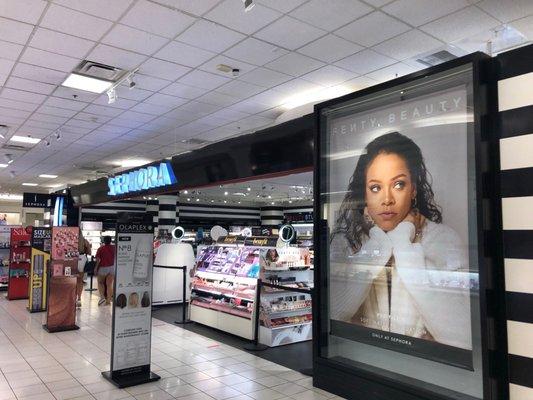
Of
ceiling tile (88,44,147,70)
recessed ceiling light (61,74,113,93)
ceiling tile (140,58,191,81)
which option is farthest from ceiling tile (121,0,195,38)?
recessed ceiling light (61,74,113,93)

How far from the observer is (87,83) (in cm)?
625

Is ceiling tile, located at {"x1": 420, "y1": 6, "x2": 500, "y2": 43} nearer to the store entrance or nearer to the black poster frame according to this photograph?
the black poster frame

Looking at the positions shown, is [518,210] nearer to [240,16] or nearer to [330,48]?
[240,16]

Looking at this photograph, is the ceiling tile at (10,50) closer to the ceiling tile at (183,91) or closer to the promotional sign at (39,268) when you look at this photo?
the ceiling tile at (183,91)

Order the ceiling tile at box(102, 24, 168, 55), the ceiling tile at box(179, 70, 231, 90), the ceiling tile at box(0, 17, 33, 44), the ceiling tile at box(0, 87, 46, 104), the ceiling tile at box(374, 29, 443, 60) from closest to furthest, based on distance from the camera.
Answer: the ceiling tile at box(0, 17, 33, 44) → the ceiling tile at box(102, 24, 168, 55) → the ceiling tile at box(374, 29, 443, 60) → the ceiling tile at box(179, 70, 231, 90) → the ceiling tile at box(0, 87, 46, 104)

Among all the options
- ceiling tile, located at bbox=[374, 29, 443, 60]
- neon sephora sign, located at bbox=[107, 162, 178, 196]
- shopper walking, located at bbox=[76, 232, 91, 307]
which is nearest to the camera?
ceiling tile, located at bbox=[374, 29, 443, 60]

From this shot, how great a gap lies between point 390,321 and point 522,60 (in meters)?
2.05

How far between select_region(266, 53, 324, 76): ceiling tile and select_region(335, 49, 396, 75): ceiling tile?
1.15 feet

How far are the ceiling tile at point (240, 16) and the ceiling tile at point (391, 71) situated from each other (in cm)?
219

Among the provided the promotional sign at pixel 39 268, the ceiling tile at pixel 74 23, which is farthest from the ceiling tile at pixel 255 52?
the promotional sign at pixel 39 268

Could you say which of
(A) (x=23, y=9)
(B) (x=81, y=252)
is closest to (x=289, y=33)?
(A) (x=23, y=9)

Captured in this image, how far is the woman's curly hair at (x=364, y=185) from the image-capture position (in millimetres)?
3094

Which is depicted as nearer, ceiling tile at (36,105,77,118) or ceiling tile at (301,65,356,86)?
ceiling tile at (301,65,356,86)

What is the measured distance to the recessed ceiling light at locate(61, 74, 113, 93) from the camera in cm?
605
